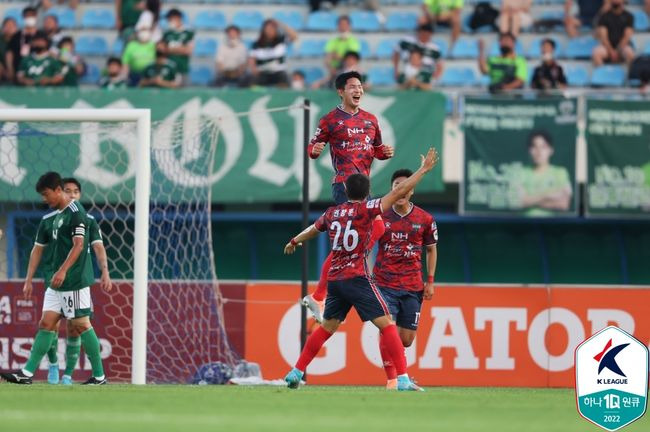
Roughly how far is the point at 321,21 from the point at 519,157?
4735 millimetres

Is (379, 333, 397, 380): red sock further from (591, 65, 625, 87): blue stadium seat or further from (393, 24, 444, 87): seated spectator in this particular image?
(591, 65, 625, 87): blue stadium seat

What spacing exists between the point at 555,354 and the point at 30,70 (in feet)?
30.0

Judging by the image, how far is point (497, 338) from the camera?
17.6 metres

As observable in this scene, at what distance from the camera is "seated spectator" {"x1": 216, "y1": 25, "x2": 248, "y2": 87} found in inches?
859

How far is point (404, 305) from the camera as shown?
1406cm

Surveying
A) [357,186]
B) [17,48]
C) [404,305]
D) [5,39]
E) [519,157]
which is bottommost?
[404,305]

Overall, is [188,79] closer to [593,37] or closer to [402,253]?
[593,37]

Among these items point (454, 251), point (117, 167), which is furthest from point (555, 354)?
point (117, 167)

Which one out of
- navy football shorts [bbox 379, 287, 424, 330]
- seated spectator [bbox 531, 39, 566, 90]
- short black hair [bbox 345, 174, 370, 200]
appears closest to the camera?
short black hair [bbox 345, 174, 370, 200]

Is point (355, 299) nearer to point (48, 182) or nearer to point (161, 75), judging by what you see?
point (48, 182)

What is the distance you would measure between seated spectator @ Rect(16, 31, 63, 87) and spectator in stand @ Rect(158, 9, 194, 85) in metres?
1.61

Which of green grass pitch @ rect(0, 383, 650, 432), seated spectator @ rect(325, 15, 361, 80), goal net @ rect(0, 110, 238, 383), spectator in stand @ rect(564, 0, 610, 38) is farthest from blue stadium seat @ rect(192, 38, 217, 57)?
green grass pitch @ rect(0, 383, 650, 432)

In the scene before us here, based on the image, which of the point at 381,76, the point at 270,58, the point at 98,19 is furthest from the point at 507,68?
the point at 98,19

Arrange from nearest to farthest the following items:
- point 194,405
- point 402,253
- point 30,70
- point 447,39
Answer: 1. point 194,405
2. point 402,253
3. point 30,70
4. point 447,39
